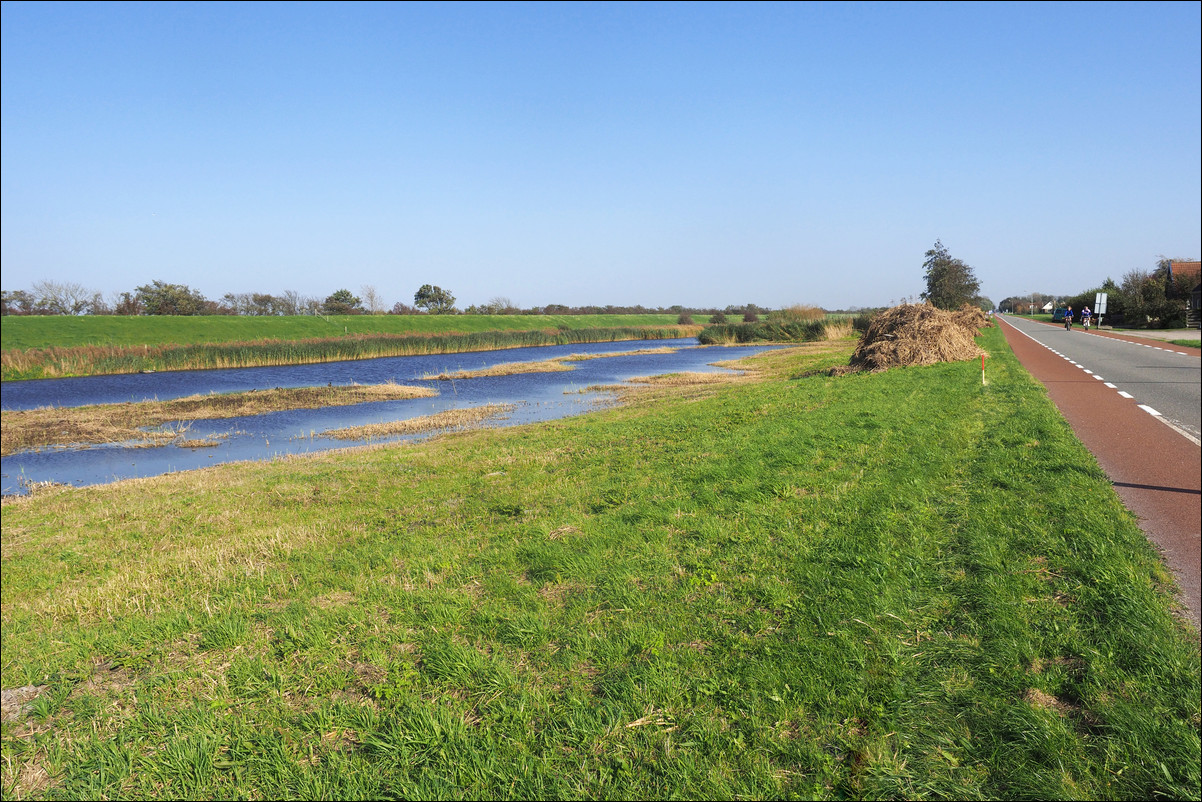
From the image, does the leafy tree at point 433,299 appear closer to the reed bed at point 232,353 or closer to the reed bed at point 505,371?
the reed bed at point 232,353

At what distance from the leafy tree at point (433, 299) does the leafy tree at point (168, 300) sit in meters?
37.6

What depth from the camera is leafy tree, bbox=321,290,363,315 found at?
348 ft

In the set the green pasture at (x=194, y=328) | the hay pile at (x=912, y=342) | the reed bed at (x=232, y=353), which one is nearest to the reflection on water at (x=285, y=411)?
the reed bed at (x=232, y=353)

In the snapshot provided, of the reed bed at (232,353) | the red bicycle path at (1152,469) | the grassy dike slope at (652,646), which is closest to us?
the grassy dike slope at (652,646)

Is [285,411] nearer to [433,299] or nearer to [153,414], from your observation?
[153,414]

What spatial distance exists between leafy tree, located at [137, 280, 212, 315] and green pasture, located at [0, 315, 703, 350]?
2256cm

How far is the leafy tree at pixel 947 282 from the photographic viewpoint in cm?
4603

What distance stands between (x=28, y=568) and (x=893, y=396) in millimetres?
16128

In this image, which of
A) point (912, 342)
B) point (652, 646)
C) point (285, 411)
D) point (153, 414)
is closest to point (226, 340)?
point (153, 414)

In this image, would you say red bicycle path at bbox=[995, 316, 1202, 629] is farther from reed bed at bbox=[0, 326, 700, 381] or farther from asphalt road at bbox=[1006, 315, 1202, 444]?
reed bed at bbox=[0, 326, 700, 381]

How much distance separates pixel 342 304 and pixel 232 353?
205 feet

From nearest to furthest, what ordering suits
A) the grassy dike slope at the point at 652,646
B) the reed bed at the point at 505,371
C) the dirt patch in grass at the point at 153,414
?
the grassy dike slope at the point at 652,646 < the dirt patch in grass at the point at 153,414 < the reed bed at the point at 505,371

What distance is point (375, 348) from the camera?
58844 mm

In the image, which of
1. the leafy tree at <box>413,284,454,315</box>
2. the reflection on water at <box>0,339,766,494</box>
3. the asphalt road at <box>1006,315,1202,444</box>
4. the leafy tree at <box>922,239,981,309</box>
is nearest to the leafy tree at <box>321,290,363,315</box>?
the leafy tree at <box>413,284,454,315</box>
